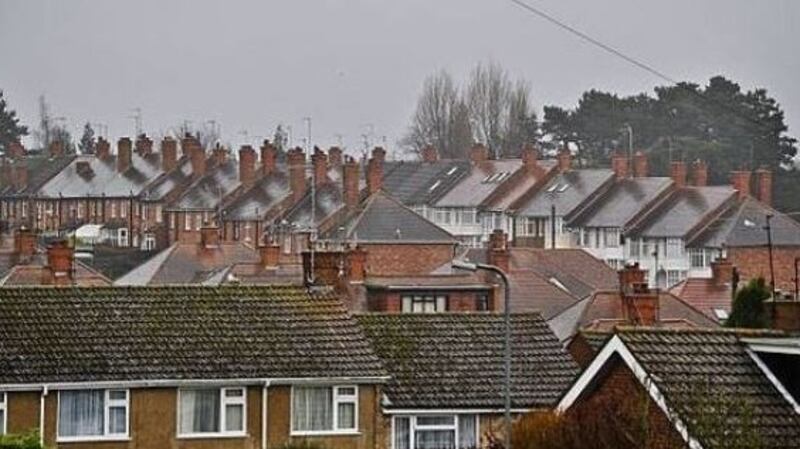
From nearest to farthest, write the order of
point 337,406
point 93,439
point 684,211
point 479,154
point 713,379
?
point 713,379
point 93,439
point 337,406
point 684,211
point 479,154

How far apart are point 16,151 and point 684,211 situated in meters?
53.9

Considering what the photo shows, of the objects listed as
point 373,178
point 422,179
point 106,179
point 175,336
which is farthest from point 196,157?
point 175,336

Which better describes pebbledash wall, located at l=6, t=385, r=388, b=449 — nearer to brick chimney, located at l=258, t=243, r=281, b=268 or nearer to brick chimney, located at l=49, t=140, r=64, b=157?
brick chimney, located at l=258, t=243, r=281, b=268

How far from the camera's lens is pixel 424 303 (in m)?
46.2

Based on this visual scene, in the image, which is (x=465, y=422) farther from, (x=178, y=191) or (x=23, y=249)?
(x=178, y=191)

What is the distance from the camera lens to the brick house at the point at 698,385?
66.0 ft

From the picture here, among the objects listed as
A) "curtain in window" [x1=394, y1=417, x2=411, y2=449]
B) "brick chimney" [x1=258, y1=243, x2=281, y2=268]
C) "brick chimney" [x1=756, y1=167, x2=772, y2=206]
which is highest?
"brick chimney" [x1=756, y1=167, x2=772, y2=206]

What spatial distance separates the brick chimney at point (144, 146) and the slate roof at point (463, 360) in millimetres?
83182

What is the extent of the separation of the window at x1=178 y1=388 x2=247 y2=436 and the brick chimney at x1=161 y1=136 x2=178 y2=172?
81.8 meters

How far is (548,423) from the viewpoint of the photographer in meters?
21.3

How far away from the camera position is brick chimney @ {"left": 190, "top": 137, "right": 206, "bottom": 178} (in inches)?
4237

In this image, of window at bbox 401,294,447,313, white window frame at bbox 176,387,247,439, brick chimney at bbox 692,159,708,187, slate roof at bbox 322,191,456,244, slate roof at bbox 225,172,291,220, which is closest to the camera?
A: white window frame at bbox 176,387,247,439

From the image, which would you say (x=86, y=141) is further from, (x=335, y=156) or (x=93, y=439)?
(x=93, y=439)

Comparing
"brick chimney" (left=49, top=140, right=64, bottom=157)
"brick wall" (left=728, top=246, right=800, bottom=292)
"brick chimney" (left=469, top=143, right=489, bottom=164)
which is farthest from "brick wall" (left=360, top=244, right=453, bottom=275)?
"brick chimney" (left=49, top=140, right=64, bottom=157)
